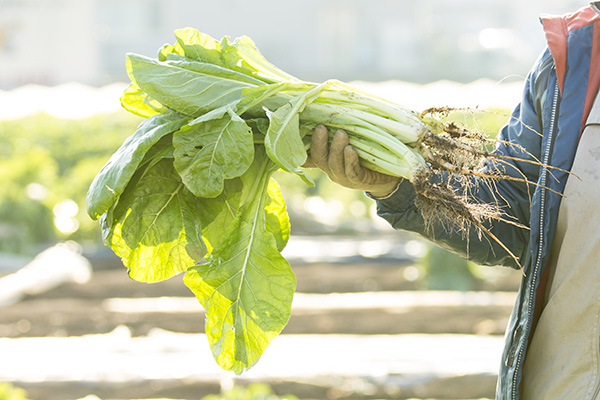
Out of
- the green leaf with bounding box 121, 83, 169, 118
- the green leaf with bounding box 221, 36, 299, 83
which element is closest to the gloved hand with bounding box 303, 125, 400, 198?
the green leaf with bounding box 221, 36, 299, 83

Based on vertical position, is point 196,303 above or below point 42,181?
above

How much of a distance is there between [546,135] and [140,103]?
3.79ft

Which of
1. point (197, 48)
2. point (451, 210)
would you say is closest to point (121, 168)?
point (197, 48)

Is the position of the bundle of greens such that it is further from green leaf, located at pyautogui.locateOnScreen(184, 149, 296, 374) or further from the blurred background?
the blurred background

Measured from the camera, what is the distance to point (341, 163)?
1.93 metres

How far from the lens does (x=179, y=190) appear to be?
1.94 m

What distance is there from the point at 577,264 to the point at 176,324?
4353 millimetres

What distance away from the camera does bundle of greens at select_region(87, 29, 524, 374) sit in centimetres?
176

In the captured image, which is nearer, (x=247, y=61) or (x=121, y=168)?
(x=121, y=168)

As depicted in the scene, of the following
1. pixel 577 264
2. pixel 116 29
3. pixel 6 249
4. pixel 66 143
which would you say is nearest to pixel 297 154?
pixel 577 264

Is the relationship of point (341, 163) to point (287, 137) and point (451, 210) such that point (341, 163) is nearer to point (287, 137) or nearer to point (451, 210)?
point (287, 137)

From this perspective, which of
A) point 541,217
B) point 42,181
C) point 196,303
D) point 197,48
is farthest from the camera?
point 42,181

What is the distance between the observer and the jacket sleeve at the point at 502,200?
6.20 ft

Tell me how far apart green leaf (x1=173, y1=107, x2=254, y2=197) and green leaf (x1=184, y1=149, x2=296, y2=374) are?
0.61 feet
